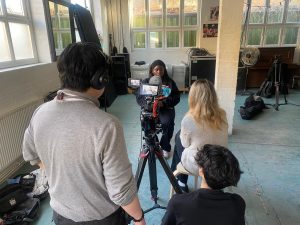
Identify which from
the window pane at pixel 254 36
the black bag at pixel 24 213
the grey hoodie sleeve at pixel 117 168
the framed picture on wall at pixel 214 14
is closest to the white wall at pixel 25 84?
the black bag at pixel 24 213

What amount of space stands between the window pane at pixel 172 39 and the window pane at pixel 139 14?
0.76 m

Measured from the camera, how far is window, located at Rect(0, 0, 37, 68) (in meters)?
2.51

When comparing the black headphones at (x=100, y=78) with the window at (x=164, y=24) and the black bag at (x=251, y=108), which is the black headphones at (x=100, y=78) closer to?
the black bag at (x=251, y=108)

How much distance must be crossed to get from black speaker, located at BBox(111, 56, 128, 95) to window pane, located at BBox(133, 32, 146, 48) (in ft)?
3.50

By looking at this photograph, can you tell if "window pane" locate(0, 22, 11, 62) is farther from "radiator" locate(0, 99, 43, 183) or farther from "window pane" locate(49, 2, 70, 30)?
"window pane" locate(49, 2, 70, 30)

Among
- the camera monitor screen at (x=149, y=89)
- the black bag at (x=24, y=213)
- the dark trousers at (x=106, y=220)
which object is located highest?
the camera monitor screen at (x=149, y=89)

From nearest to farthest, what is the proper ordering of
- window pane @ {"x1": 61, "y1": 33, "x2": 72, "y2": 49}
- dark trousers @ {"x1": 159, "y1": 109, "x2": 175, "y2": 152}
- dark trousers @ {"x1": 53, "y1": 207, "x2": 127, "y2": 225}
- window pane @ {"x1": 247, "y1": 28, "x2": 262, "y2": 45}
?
dark trousers @ {"x1": 53, "y1": 207, "x2": 127, "y2": 225}, dark trousers @ {"x1": 159, "y1": 109, "x2": 175, "y2": 152}, window pane @ {"x1": 61, "y1": 33, "x2": 72, "y2": 49}, window pane @ {"x1": 247, "y1": 28, "x2": 262, "y2": 45}

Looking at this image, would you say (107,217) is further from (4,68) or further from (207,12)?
(207,12)

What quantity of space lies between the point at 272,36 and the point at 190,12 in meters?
2.45

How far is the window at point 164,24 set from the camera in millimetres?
6008

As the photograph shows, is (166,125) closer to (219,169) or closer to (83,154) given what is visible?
(219,169)

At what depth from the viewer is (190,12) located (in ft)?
19.7

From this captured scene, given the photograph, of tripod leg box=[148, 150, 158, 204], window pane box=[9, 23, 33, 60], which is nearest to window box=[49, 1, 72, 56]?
window pane box=[9, 23, 33, 60]

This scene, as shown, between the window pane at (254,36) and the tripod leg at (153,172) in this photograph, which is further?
the window pane at (254,36)
